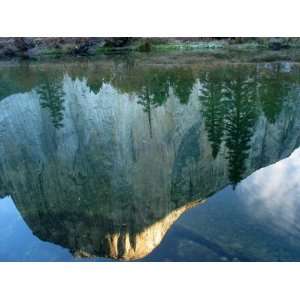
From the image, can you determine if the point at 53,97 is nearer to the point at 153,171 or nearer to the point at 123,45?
the point at 153,171

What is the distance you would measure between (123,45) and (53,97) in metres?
3.15

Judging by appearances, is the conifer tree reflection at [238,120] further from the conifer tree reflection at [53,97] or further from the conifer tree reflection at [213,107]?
the conifer tree reflection at [53,97]

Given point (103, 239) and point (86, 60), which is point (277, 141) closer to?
point (103, 239)

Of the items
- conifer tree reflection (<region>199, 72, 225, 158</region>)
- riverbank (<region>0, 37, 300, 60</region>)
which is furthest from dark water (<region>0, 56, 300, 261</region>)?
riverbank (<region>0, 37, 300, 60</region>)

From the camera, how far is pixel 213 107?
500 centimetres

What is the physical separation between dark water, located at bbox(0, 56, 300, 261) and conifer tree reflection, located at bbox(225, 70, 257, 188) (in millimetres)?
16

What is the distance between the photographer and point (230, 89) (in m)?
5.80

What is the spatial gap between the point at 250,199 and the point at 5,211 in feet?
6.53

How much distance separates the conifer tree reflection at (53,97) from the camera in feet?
16.9

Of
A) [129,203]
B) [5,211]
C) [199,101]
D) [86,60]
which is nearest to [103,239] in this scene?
[129,203]

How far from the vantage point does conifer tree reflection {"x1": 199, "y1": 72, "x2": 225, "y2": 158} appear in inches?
162

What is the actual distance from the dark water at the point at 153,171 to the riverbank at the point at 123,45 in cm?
214

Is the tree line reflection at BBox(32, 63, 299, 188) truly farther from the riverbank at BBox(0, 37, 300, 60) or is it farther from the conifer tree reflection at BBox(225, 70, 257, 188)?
the riverbank at BBox(0, 37, 300, 60)

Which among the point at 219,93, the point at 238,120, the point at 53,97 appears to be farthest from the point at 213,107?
the point at 53,97
